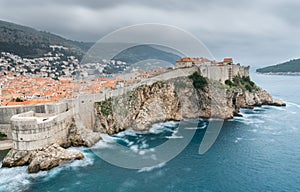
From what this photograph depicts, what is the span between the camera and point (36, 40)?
8744 cm

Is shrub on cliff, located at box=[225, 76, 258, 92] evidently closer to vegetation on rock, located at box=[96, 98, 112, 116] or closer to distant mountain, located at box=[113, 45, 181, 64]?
distant mountain, located at box=[113, 45, 181, 64]

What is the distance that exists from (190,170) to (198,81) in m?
17.1

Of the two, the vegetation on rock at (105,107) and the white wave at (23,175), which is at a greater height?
the vegetation on rock at (105,107)

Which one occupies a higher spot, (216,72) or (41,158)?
(216,72)

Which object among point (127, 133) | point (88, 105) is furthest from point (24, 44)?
point (127, 133)

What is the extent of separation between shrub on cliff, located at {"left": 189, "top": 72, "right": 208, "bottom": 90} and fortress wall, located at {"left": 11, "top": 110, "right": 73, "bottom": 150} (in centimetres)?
1820

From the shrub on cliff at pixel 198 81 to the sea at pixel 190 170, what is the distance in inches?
364

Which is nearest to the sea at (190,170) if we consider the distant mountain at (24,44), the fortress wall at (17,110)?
the fortress wall at (17,110)

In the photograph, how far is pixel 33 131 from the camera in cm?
1590

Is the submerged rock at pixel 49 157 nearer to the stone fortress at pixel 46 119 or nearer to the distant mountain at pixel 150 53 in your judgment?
the stone fortress at pixel 46 119

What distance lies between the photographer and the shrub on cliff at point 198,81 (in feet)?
98.9

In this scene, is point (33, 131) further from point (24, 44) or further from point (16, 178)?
point (24, 44)

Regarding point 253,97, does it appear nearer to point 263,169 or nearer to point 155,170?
point 263,169

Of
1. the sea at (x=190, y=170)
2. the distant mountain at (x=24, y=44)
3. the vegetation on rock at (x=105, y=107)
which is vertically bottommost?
the sea at (x=190, y=170)
